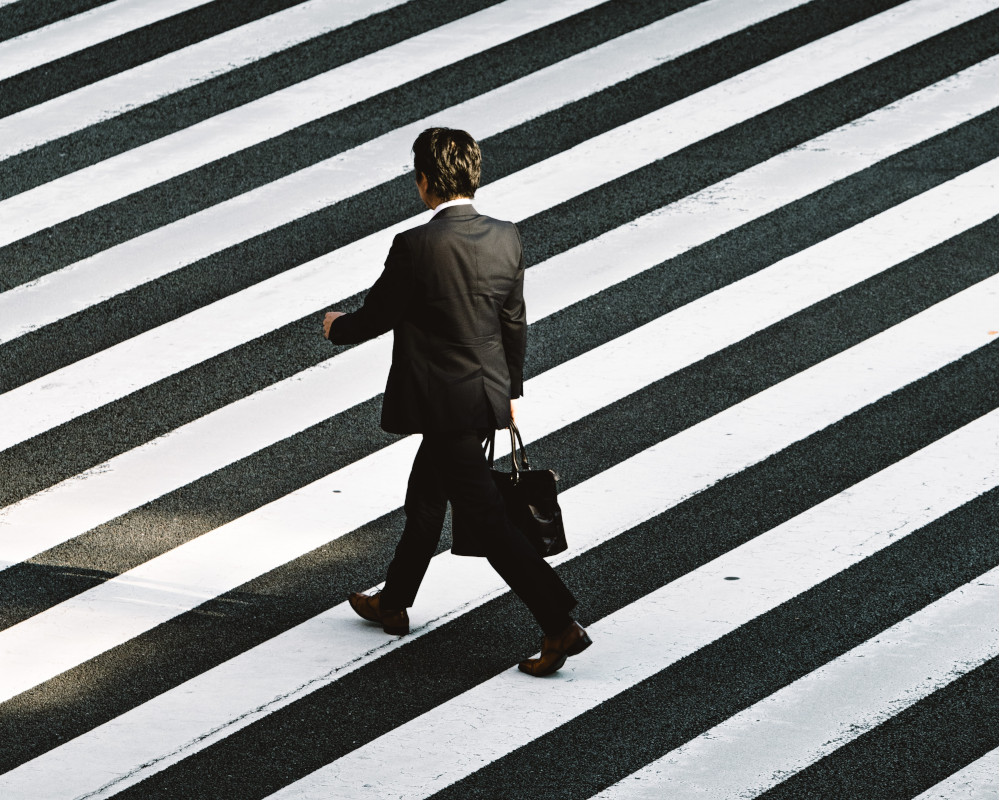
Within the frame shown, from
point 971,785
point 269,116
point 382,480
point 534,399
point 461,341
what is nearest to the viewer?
point 971,785

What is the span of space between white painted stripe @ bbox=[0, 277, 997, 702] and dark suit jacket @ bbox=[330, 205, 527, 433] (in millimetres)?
1165

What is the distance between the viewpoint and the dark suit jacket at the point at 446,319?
490 centimetres

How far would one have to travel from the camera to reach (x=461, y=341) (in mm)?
4973

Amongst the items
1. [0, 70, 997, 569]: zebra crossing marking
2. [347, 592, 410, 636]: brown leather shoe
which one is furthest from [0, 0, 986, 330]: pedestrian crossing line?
[347, 592, 410, 636]: brown leather shoe

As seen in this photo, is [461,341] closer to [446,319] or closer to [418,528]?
[446,319]

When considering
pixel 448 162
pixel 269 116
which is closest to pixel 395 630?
pixel 448 162

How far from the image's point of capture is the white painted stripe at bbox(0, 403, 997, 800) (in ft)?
15.3

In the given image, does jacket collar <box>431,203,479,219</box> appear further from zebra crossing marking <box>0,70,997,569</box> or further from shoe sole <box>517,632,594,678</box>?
zebra crossing marking <box>0,70,997,569</box>

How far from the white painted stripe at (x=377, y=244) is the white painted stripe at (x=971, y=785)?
4069 millimetres

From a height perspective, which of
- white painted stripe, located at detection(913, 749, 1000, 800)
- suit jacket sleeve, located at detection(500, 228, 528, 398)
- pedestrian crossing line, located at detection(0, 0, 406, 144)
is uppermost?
pedestrian crossing line, located at detection(0, 0, 406, 144)

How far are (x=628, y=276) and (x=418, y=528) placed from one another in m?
3.01

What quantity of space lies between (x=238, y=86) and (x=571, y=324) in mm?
3247

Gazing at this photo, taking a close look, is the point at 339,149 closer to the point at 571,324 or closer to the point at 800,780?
the point at 571,324

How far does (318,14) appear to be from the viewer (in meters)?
10.4
